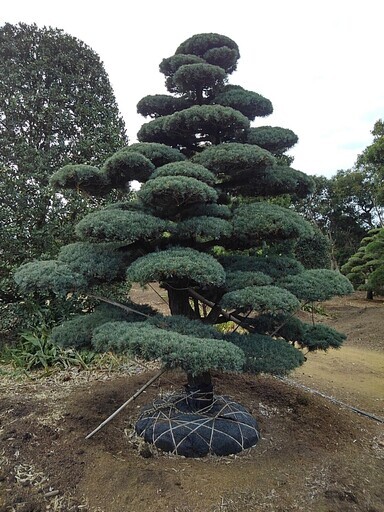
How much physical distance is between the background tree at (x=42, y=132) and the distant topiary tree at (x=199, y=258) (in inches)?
81.1

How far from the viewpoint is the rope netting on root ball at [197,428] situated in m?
2.66

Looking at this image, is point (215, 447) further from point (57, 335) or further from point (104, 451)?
point (57, 335)

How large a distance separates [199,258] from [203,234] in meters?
0.28

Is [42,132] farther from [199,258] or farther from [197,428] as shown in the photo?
[197,428]

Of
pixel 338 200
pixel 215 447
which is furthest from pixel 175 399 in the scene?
pixel 338 200

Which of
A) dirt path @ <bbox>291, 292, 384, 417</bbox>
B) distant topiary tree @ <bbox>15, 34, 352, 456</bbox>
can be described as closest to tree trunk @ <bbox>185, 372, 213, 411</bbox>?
distant topiary tree @ <bbox>15, 34, 352, 456</bbox>

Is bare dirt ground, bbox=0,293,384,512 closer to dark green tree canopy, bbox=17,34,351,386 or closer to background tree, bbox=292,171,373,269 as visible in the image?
dark green tree canopy, bbox=17,34,351,386

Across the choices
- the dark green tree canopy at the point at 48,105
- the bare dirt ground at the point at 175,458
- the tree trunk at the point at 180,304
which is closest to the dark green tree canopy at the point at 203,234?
the tree trunk at the point at 180,304

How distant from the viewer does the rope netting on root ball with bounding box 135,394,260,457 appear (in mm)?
2658

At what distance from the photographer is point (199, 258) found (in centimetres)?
250

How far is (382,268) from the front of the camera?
9.00 meters

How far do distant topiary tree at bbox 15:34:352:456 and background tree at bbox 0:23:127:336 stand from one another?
206cm

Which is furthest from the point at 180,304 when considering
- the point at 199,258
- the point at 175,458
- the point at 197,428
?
the point at 175,458

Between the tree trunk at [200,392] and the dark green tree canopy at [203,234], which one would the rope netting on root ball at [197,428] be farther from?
the dark green tree canopy at [203,234]
